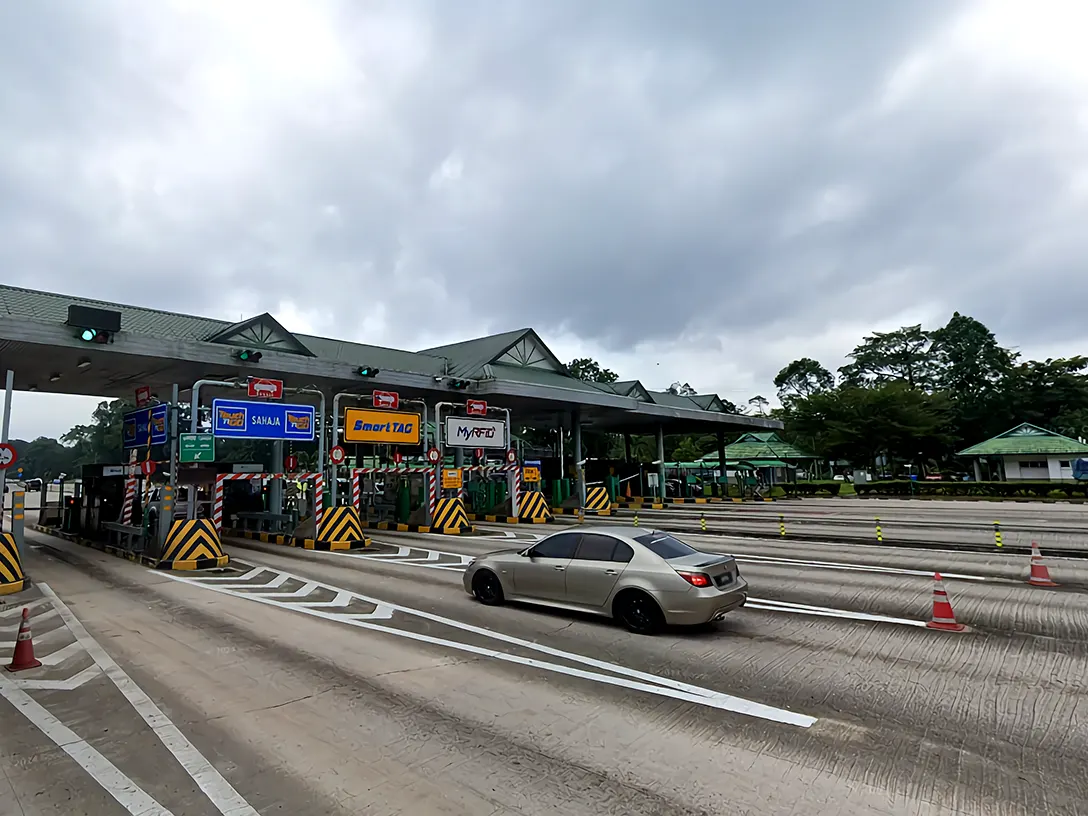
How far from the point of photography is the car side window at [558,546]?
8.96 m

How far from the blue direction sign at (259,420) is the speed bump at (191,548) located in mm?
2842

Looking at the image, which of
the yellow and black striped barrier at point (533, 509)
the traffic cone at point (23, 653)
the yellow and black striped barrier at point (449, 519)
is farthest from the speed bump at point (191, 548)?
the yellow and black striped barrier at point (533, 509)

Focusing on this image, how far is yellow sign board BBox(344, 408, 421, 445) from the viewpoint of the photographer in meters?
19.6

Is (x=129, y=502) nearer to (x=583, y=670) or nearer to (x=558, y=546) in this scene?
(x=558, y=546)

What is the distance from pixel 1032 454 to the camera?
44.1 meters

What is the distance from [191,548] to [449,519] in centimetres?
847

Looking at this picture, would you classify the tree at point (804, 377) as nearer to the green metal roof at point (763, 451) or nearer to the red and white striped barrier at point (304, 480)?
the green metal roof at point (763, 451)

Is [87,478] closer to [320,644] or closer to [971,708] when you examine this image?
[320,644]

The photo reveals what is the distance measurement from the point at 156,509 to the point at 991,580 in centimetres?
1915

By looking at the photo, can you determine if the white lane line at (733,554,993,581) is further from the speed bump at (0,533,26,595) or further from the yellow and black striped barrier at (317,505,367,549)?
the speed bump at (0,533,26,595)

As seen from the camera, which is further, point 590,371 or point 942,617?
point 590,371

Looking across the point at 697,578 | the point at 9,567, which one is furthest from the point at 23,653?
the point at 697,578

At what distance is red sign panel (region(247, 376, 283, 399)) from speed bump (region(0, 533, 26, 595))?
658cm

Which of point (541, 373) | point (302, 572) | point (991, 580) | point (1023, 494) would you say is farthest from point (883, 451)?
point (302, 572)
